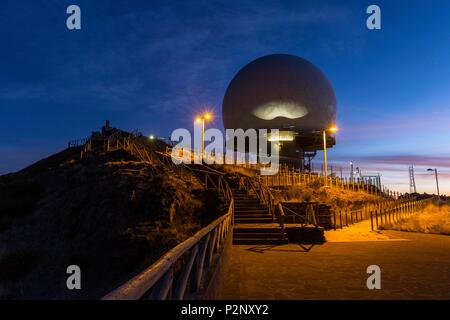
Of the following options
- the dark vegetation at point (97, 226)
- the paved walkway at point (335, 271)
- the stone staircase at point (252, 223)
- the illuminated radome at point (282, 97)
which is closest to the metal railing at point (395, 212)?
the stone staircase at point (252, 223)

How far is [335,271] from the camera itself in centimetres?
805

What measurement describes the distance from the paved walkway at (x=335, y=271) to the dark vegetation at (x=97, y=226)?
6418 millimetres

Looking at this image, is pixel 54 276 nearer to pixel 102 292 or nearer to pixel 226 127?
pixel 102 292

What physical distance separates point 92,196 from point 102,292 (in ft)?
30.2

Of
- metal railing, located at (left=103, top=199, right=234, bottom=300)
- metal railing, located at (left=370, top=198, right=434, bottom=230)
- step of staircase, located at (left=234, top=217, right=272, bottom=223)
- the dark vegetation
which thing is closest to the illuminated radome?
metal railing, located at (left=370, top=198, right=434, bottom=230)

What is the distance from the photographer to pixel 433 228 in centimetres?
1727

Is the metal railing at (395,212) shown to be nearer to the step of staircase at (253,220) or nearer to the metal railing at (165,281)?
the step of staircase at (253,220)

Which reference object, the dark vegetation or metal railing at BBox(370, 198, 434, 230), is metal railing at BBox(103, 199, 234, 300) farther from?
metal railing at BBox(370, 198, 434, 230)

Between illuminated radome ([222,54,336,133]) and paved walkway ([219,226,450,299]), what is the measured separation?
34246 mm

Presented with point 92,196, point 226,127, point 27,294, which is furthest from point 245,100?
point 27,294

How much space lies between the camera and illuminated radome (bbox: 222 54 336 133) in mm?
45500

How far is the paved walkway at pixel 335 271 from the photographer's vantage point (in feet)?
20.3

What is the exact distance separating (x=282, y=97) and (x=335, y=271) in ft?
129

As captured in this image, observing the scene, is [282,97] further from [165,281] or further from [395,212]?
[165,281]
